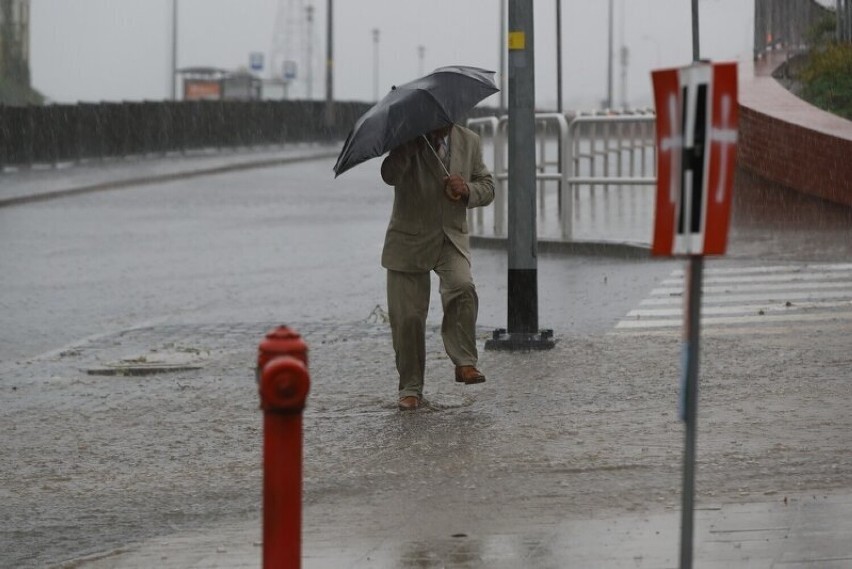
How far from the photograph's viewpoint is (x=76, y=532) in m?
7.30

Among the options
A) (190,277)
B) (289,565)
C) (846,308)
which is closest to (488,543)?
(289,565)

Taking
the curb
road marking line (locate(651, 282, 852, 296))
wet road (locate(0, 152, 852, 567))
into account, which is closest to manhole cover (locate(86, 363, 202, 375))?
wet road (locate(0, 152, 852, 567))

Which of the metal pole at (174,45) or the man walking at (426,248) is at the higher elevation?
the metal pole at (174,45)

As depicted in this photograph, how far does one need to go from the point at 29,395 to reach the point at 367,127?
3.08m

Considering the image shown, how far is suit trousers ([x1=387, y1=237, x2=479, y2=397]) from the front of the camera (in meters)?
9.59

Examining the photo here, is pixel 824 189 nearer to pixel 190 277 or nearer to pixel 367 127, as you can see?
pixel 190 277

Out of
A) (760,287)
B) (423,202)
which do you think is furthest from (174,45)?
(423,202)

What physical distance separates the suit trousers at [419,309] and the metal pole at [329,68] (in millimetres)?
42311

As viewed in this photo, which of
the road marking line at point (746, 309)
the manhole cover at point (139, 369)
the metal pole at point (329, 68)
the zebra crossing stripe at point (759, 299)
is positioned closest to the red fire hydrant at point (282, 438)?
the manhole cover at point (139, 369)

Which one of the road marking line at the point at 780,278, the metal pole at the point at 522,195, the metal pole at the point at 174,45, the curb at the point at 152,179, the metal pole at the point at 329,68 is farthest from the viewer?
the metal pole at the point at 174,45

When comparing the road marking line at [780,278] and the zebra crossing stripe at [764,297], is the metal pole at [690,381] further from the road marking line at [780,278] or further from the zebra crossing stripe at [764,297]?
the road marking line at [780,278]

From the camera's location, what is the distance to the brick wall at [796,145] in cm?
2023

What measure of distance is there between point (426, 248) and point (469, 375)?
0.74 m

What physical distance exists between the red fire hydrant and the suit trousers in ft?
15.7
